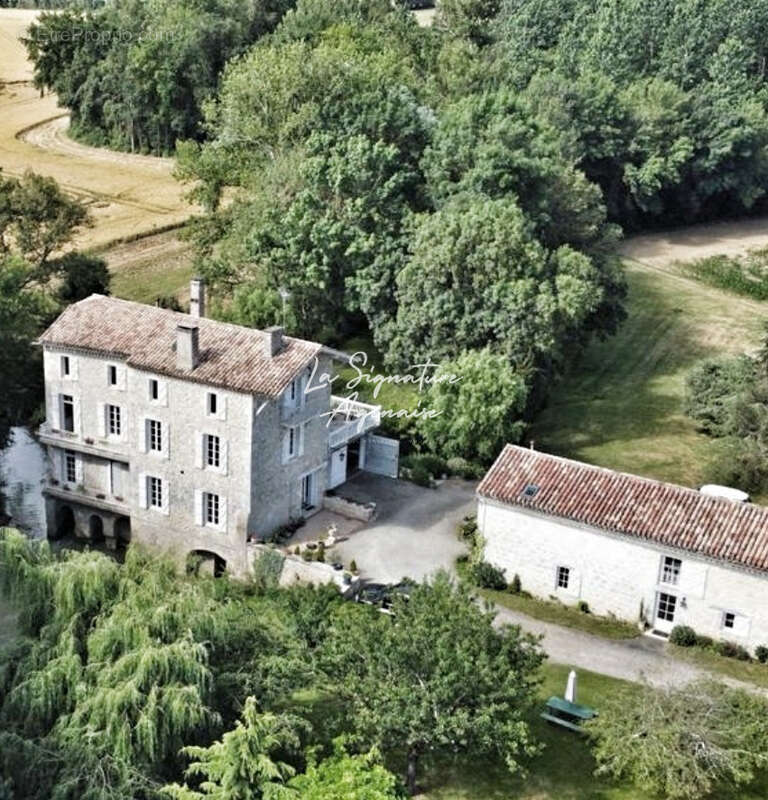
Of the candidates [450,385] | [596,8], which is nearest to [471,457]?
[450,385]

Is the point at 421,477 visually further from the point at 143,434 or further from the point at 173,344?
the point at 173,344

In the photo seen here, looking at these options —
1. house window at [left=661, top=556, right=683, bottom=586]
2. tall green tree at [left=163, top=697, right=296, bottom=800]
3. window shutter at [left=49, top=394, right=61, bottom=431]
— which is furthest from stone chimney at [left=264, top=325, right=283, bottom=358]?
tall green tree at [left=163, top=697, right=296, bottom=800]

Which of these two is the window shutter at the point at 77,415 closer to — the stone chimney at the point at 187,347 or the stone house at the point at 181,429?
the stone house at the point at 181,429

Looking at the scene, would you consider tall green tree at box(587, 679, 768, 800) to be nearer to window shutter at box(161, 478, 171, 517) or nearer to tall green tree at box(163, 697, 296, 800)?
tall green tree at box(163, 697, 296, 800)

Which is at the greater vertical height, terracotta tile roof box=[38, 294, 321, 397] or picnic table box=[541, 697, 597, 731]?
terracotta tile roof box=[38, 294, 321, 397]

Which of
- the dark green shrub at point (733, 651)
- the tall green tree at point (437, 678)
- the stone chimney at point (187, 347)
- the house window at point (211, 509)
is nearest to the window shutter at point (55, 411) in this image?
the stone chimney at point (187, 347)

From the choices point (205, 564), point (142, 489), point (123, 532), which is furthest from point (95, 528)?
point (205, 564)

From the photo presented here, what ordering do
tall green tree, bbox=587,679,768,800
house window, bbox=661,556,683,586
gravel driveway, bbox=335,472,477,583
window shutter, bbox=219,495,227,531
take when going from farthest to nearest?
gravel driveway, bbox=335,472,477,583
window shutter, bbox=219,495,227,531
house window, bbox=661,556,683,586
tall green tree, bbox=587,679,768,800

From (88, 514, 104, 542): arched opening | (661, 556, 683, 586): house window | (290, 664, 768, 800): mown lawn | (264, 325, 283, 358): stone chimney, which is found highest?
(264, 325, 283, 358): stone chimney
